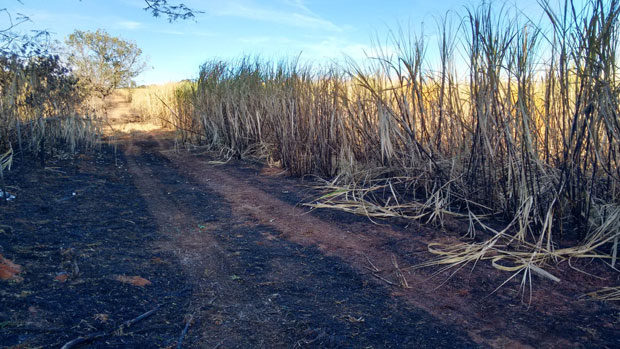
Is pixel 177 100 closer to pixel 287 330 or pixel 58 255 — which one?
pixel 58 255

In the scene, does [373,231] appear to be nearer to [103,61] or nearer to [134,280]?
[134,280]

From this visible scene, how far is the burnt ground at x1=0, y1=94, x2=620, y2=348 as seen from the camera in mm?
1586

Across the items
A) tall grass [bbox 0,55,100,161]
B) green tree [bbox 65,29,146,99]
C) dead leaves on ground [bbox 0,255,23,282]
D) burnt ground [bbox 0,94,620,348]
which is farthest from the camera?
green tree [bbox 65,29,146,99]

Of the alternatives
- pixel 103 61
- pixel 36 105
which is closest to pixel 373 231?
pixel 36 105

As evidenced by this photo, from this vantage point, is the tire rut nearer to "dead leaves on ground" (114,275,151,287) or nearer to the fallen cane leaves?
"dead leaves on ground" (114,275,151,287)

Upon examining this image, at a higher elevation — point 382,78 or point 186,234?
point 382,78

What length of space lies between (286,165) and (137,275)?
3.27 metres

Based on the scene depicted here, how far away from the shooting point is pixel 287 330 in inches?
64.5

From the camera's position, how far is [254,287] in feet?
6.68

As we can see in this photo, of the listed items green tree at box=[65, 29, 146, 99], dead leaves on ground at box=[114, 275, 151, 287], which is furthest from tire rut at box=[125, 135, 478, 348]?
green tree at box=[65, 29, 146, 99]

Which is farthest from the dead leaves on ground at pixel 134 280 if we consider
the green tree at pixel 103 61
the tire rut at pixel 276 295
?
the green tree at pixel 103 61

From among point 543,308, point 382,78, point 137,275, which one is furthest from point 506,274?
point 382,78

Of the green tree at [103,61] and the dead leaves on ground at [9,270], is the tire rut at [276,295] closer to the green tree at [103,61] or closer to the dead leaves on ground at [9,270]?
the dead leaves on ground at [9,270]

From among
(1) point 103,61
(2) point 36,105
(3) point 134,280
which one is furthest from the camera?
(1) point 103,61
